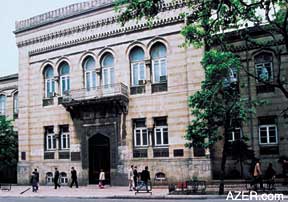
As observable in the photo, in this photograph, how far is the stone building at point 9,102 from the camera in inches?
1529

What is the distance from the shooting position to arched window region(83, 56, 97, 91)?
32.5 m

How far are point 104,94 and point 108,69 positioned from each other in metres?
2.20

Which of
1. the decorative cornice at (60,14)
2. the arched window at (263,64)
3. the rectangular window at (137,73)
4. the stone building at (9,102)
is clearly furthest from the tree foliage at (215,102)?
the stone building at (9,102)

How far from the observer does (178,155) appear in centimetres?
2820

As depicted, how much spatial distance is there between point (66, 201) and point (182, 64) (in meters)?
12.4

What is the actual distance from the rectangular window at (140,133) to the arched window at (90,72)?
4.73 metres

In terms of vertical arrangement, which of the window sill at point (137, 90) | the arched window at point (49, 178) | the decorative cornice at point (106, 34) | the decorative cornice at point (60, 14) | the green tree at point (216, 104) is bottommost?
the arched window at point (49, 178)

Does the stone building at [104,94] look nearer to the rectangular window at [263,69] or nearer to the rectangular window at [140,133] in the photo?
the rectangular window at [140,133]

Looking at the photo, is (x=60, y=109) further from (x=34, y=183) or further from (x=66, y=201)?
(x=66, y=201)

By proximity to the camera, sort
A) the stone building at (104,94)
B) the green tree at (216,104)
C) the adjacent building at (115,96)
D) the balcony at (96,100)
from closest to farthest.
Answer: the green tree at (216,104), the adjacent building at (115,96), the stone building at (104,94), the balcony at (96,100)

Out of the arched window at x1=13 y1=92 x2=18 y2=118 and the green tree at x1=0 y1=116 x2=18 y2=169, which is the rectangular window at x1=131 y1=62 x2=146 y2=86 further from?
the arched window at x1=13 y1=92 x2=18 y2=118

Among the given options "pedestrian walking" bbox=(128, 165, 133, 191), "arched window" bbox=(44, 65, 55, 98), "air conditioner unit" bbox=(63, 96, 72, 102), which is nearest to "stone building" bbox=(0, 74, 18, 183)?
"arched window" bbox=(44, 65, 55, 98)

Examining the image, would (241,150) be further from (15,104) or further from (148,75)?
(15,104)

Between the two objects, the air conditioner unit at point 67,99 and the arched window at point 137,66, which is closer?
the arched window at point 137,66
